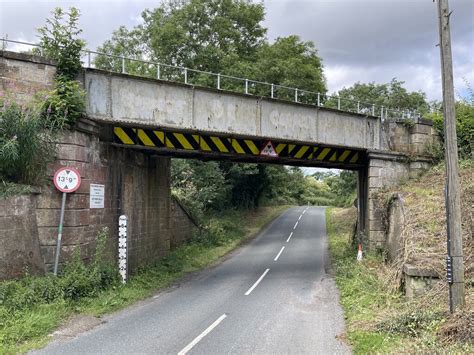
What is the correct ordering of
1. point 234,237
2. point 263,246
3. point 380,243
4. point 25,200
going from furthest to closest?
point 234,237 < point 263,246 < point 380,243 < point 25,200

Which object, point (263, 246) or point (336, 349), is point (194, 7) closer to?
point (263, 246)

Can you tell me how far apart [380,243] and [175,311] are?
9418mm

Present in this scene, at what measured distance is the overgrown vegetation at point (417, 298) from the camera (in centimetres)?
711

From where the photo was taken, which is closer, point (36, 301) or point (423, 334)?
point (423, 334)

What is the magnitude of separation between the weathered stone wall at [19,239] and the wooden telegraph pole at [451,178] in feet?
28.4

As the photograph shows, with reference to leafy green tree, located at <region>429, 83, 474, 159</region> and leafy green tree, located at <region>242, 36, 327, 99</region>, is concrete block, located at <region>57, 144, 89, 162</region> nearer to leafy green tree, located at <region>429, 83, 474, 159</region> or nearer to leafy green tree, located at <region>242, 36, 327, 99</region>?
leafy green tree, located at <region>429, 83, 474, 159</region>

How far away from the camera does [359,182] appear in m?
20.0

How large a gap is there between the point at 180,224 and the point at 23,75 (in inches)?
517

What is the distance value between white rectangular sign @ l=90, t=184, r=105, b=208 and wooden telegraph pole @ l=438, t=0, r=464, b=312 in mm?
8811

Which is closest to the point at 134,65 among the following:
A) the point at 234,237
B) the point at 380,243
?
the point at 234,237

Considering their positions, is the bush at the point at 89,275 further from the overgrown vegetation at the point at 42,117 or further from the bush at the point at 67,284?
the overgrown vegetation at the point at 42,117

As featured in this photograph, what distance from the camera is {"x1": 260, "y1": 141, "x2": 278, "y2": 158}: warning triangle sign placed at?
648 inches

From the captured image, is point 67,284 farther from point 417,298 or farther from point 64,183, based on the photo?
point 417,298

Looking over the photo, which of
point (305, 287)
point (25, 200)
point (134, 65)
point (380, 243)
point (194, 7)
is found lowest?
point (305, 287)
